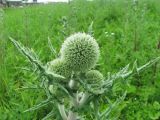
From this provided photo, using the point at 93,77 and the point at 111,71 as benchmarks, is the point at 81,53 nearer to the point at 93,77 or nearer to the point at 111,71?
the point at 93,77

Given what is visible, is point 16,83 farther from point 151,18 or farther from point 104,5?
point 104,5

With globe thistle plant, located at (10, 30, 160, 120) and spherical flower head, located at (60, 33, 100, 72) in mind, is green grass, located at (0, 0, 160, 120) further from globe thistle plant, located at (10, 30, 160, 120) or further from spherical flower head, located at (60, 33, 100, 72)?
spherical flower head, located at (60, 33, 100, 72)

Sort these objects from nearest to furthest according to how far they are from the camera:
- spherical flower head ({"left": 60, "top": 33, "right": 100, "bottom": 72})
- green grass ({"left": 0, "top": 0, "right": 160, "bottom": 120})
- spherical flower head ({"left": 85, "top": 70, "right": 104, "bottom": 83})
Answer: spherical flower head ({"left": 60, "top": 33, "right": 100, "bottom": 72}), spherical flower head ({"left": 85, "top": 70, "right": 104, "bottom": 83}), green grass ({"left": 0, "top": 0, "right": 160, "bottom": 120})

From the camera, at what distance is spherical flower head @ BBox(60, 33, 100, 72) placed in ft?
6.97

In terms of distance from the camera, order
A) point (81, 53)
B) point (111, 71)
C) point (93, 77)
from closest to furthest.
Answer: point (81, 53) < point (93, 77) < point (111, 71)

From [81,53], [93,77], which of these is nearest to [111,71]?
[93,77]

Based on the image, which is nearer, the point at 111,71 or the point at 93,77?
the point at 93,77

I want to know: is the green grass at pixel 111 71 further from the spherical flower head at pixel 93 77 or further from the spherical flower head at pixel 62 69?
the spherical flower head at pixel 62 69

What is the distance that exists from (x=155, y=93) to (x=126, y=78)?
2355 mm

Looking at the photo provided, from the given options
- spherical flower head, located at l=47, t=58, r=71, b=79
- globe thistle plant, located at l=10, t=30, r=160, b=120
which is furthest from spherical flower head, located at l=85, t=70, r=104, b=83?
spherical flower head, located at l=47, t=58, r=71, b=79

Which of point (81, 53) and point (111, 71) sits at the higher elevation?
point (81, 53)

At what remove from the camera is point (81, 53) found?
2121mm

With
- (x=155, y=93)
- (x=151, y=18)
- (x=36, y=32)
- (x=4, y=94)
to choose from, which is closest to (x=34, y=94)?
(x=4, y=94)

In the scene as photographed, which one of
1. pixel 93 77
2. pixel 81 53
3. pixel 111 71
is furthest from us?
pixel 111 71
